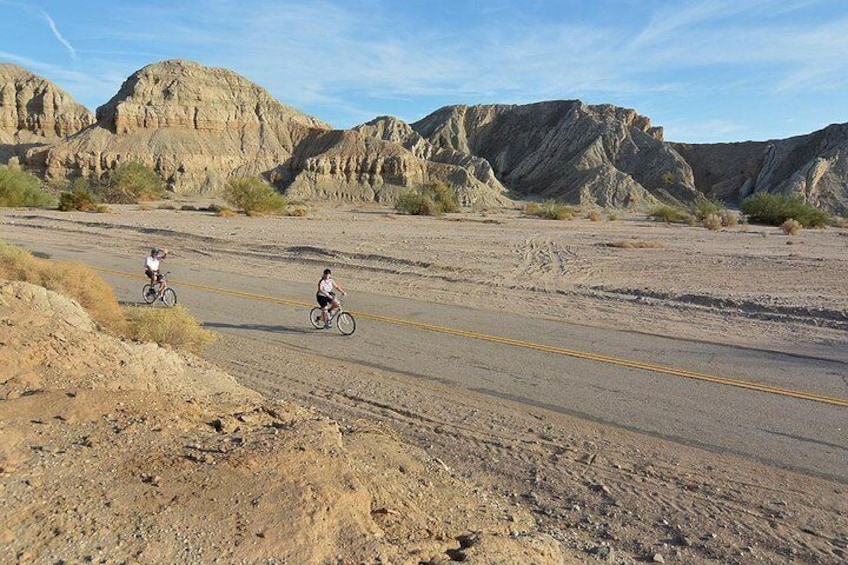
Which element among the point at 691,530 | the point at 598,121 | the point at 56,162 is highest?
the point at 598,121

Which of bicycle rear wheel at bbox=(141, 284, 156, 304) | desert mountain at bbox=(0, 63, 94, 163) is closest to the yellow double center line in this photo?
bicycle rear wheel at bbox=(141, 284, 156, 304)

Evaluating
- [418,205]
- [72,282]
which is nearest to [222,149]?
[418,205]

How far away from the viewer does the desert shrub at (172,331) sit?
1004 cm

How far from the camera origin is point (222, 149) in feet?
286

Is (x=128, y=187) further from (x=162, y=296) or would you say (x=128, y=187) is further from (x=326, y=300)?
(x=326, y=300)

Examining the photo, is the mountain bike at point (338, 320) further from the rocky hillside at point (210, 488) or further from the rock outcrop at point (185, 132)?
the rock outcrop at point (185, 132)

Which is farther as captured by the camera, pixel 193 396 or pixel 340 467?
pixel 193 396

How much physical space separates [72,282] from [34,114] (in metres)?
119

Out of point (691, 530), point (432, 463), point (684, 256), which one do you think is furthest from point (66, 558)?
point (684, 256)

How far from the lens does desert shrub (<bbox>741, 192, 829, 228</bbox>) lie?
46250 millimetres

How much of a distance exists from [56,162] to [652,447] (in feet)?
291

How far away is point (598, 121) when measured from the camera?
106562mm

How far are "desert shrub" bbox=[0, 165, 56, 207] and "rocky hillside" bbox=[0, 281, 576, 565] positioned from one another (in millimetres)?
52802

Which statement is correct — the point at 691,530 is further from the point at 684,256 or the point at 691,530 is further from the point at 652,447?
the point at 684,256
